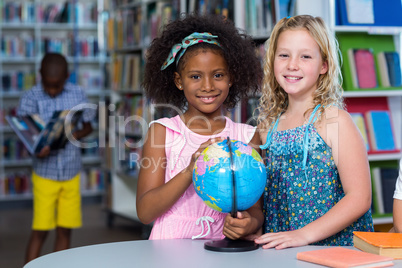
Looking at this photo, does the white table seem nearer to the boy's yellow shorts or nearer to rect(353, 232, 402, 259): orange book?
rect(353, 232, 402, 259): orange book

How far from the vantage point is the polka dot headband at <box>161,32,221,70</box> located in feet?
6.57

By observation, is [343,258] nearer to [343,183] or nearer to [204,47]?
[343,183]

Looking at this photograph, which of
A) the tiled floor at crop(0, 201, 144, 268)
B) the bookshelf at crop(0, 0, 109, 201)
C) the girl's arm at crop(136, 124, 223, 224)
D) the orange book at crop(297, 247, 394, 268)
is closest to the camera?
the orange book at crop(297, 247, 394, 268)

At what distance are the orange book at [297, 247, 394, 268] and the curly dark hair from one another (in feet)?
2.90

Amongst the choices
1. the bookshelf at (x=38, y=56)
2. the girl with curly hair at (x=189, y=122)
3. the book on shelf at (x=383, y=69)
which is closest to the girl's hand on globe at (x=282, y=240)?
the girl with curly hair at (x=189, y=122)

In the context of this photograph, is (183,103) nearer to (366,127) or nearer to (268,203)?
(268,203)

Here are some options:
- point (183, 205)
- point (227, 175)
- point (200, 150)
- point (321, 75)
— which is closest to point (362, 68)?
point (321, 75)

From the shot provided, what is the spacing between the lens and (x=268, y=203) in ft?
6.53

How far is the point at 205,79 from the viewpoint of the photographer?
6.42 ft

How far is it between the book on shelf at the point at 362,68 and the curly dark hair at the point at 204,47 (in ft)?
4.23

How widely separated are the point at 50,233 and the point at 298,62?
4409mm

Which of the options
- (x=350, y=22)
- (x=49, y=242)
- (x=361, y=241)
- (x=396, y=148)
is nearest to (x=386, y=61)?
(x=350, y=22)

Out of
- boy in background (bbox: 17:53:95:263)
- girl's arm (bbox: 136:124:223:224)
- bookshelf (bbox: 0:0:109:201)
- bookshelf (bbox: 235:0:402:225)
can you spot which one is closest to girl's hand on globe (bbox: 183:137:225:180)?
girl's arm (bbox: 136:124:223:224)

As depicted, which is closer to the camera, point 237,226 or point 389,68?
point 237,226
